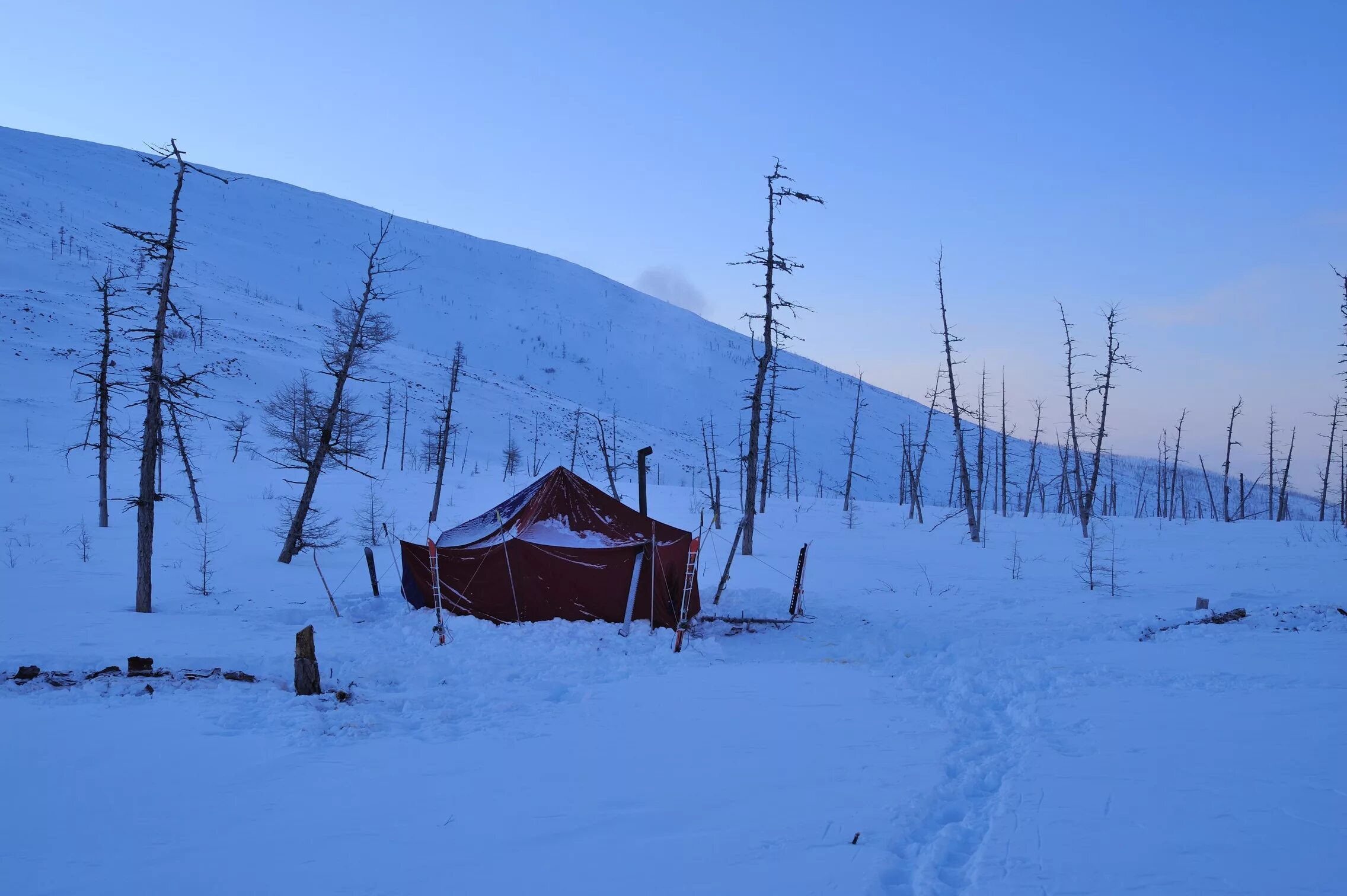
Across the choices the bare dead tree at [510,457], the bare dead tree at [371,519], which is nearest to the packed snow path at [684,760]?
the bare dead tree at [371,519]

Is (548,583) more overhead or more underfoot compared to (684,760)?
more overhead

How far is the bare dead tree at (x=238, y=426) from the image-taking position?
43.7 metres

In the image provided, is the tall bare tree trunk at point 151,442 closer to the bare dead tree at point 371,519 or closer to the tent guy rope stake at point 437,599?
the tent guy rope stake at point 437,599

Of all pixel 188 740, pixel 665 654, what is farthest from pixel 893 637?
pixel 188 740

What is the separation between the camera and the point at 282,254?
12150 cm

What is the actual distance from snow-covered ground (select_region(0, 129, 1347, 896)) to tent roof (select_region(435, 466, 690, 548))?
189 centimetres

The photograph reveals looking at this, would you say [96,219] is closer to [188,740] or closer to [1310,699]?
[188,740]

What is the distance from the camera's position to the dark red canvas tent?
13.7 metres

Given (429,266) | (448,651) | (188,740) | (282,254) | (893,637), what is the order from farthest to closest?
(429,266) → (282,254) → (893,637) → (448,651) → (188,740)

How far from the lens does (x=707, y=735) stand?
7.57m

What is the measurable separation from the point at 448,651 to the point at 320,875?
22.3 ft

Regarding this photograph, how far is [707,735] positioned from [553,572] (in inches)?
268

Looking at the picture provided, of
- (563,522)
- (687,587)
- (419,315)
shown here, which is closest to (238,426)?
(563,522)

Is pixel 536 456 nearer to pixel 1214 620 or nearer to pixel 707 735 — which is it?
pixel 1214 620
